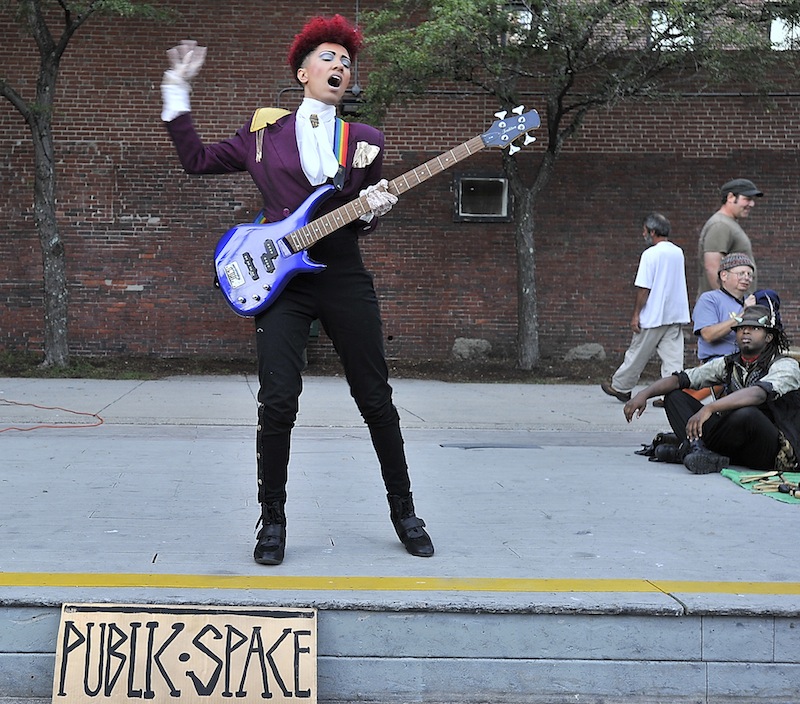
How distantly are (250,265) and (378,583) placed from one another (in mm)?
1332

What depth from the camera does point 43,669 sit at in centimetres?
336

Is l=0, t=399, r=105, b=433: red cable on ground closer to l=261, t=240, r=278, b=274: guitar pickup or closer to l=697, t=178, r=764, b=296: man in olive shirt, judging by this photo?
l=261, t=240, r=278, b=274: guitar pickup

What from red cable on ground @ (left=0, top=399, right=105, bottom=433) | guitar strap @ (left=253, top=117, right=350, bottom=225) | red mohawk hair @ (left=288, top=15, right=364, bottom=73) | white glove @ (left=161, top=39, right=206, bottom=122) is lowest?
red cable on ground @ (left=0, top=399, right=105, bottom=433)

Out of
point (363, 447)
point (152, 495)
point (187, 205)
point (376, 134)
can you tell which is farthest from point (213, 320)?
point (376, 134)

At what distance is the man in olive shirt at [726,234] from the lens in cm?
866

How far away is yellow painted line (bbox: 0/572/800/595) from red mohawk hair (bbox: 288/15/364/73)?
2157 mm

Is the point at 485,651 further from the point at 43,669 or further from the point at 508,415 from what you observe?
the point at 508,415

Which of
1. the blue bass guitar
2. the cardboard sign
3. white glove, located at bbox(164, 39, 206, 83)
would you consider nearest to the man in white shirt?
the blue bass guitar

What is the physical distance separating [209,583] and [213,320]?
39.9ft

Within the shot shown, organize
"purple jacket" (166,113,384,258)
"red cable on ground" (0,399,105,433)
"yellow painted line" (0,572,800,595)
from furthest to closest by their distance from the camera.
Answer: "red cable on ground" (0,399,105,433)
"purple jacket" (166,113,384,258)
"yellow painted line" (0,572,800,595)

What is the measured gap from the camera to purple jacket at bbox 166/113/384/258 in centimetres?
423

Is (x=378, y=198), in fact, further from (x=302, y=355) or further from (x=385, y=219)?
(x=385, y=219)

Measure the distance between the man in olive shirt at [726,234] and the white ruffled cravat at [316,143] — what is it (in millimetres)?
5169

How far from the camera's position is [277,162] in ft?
13.9
